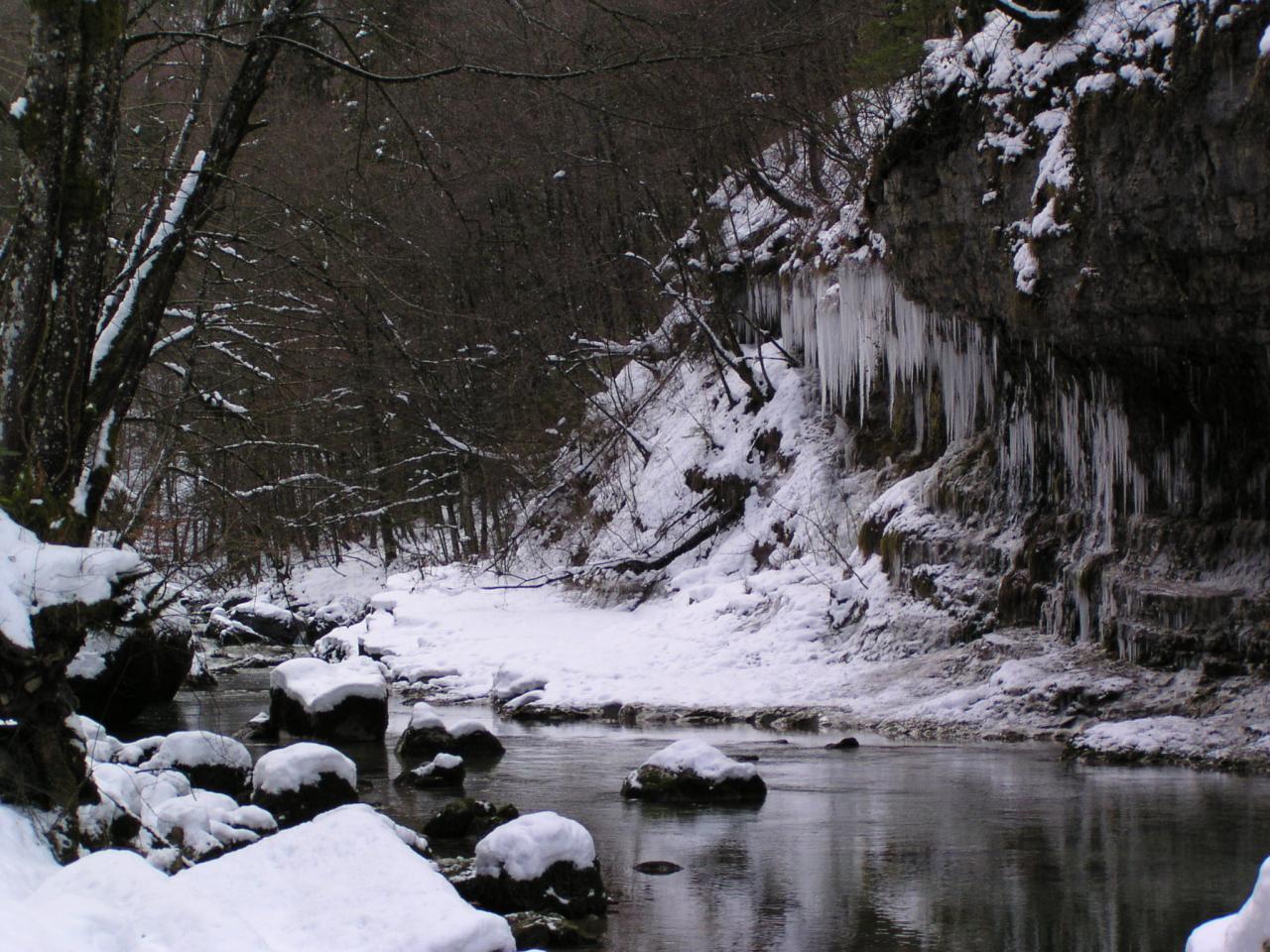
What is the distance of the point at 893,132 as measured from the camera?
54.9 ft

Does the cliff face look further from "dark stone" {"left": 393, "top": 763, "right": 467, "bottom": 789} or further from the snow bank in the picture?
the snow bank

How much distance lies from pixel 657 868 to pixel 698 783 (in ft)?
7.96

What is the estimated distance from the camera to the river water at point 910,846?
7.38m

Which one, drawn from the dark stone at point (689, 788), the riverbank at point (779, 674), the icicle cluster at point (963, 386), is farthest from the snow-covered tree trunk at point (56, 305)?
the icicle cluster at point (963, 386)

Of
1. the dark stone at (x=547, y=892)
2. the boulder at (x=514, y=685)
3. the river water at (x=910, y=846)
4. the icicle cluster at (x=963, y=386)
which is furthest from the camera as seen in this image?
the boulder at (x=514, y=685)

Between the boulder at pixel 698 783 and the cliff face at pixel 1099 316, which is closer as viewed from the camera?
the boulder at pixel 698 783

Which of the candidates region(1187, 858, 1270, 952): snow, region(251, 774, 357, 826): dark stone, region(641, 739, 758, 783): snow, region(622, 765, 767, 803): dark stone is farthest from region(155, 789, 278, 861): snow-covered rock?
region(1187, 858, 1270, 952): snow

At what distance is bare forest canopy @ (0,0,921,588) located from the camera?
6.86 m

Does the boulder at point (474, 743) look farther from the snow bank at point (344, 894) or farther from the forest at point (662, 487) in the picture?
the snow bank at point (344, 894)

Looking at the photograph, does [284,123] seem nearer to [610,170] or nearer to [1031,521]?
[1031,521]

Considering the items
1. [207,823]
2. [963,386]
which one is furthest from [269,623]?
[207,823]

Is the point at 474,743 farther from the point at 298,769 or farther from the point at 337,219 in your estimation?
the point at 337,219

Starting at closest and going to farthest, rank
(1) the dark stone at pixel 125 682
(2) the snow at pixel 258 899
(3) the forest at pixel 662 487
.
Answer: (2) the snow at pixel 258 899
(3) the forest at pixel 662 487
(1) the dark stone at pixel 125 682

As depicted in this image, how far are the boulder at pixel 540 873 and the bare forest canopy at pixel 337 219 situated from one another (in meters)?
2.18
